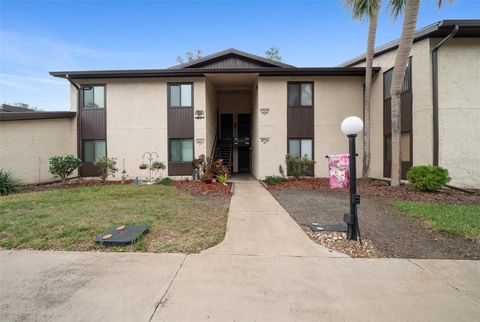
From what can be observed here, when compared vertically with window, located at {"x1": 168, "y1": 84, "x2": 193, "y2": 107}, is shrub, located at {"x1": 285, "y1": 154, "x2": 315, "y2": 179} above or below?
below

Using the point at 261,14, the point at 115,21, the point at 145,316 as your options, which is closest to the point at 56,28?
the point at 115,21

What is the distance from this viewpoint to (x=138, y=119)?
45.0 feet

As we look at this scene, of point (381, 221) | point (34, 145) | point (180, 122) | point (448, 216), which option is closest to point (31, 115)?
point (34, 145)

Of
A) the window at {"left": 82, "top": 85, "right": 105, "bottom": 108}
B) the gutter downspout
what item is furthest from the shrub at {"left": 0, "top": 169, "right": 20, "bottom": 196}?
the gutter downspout

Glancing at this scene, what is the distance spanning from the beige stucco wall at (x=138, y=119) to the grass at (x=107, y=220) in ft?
17.0

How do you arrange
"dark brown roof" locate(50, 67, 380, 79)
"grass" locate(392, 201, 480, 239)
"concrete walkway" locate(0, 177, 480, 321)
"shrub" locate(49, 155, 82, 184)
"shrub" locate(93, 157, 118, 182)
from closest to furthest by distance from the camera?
"concrete walkway" locate(0, 177, 480, 321), "grass" locate(392, 201, 480, 239), "shrub" locate(49, 155, 82, 184), "shrub" locate(93, 157, 118, 182), "dark brown roof" locate(50, 67, 380, 79)

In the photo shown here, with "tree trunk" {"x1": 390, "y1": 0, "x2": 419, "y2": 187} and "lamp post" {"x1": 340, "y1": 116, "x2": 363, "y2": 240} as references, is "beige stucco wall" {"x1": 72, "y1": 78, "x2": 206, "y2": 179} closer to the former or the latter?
"tree trunk" {"x1": 390, "y1": 0, "x2": 419, "y2": 187}

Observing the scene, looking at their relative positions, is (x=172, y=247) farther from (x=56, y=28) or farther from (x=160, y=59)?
(x=160, y=59)

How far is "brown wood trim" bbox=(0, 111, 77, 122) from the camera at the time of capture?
11.1m

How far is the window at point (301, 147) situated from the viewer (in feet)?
44.9

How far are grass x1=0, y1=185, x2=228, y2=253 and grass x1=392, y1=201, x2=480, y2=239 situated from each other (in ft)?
15.1

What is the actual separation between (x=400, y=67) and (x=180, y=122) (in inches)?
400

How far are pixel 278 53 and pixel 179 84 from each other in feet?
63.8

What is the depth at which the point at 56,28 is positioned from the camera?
11789mm
